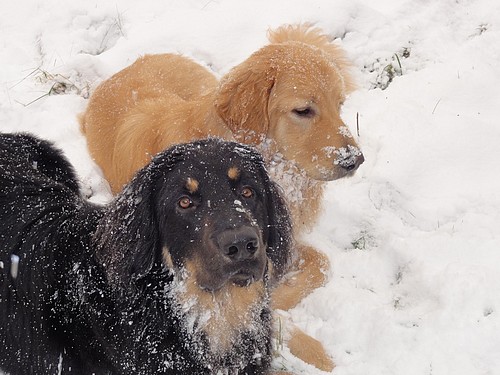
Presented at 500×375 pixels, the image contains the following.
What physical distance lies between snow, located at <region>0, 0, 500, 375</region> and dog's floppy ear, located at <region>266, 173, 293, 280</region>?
960mm

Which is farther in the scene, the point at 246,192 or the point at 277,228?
the point at 277,228

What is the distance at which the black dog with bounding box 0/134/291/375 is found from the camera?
3.20m

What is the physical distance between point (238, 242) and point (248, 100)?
1.58 m

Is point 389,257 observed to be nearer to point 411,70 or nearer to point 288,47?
point 288,47

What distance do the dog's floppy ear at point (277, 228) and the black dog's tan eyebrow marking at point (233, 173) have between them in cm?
29

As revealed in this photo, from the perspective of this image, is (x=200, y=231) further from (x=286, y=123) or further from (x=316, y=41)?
(x=316, y=41)

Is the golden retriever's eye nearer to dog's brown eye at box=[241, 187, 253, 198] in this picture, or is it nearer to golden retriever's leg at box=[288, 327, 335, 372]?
dog's brown eye at box=[241, 187, 253, 198]

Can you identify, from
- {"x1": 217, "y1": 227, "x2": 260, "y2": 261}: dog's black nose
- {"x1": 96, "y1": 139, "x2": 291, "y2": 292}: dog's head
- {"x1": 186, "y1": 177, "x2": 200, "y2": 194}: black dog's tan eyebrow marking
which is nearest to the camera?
{"x1": 217, "y1": 227, "x2": 260, "y2": 261}: dog's black nose

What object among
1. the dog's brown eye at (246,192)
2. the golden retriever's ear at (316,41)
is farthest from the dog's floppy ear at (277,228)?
the golden retriever's ear at (316,41)

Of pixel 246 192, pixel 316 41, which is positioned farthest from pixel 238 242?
pixel 316 41

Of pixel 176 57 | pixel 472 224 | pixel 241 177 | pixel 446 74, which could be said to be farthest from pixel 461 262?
pixel 176 57

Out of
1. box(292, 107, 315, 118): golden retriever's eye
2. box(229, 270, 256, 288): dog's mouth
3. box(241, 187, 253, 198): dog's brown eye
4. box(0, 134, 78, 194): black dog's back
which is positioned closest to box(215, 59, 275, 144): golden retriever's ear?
box(292, 107, 315, 118): golden retriever's eye

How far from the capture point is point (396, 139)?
18.9 feet

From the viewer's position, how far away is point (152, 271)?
10.9 ft
